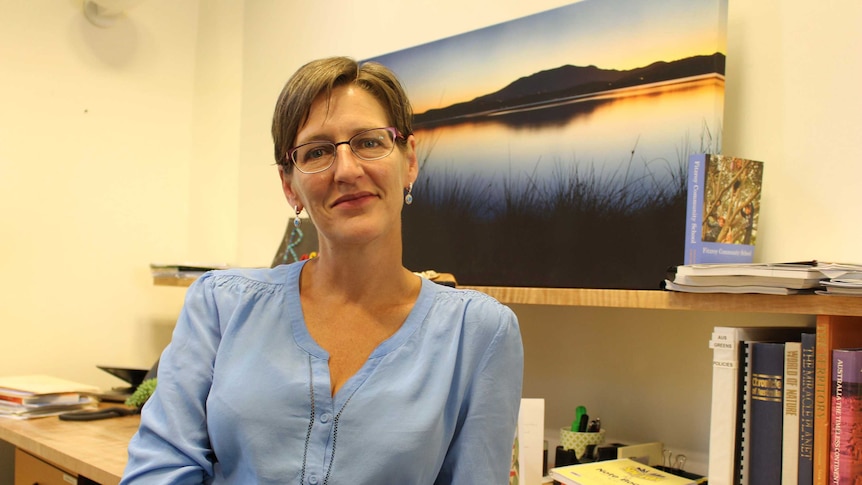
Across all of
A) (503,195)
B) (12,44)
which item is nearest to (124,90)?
(12,44)

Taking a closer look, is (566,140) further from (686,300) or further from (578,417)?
(578,417)

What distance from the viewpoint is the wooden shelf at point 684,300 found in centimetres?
119

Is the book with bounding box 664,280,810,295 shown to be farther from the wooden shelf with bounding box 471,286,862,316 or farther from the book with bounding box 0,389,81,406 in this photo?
the book with bounding box 0,389,81,406

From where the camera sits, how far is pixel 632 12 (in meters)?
1.62

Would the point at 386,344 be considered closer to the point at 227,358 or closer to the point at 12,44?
the point at 227,358

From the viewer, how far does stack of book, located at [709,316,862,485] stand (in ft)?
3.90

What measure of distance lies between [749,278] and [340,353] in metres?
0.68

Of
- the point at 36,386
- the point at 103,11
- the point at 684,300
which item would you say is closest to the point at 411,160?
the point at 684,300

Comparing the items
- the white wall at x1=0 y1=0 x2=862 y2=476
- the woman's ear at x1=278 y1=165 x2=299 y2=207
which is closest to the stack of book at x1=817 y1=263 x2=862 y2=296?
the white wall at x1=0 y1=0 x2=862 y2=476

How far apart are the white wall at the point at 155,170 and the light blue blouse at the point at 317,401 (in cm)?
67

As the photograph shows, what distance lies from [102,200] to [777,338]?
2.27 m

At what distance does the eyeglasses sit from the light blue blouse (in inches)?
7.9

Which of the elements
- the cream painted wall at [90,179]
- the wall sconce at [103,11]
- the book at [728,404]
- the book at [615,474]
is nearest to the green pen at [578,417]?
the book at [615,474]

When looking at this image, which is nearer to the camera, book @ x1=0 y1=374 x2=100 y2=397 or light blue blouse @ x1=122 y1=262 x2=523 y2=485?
light blue blouse @ x1=122 y1=262 x2=523 y2=485
